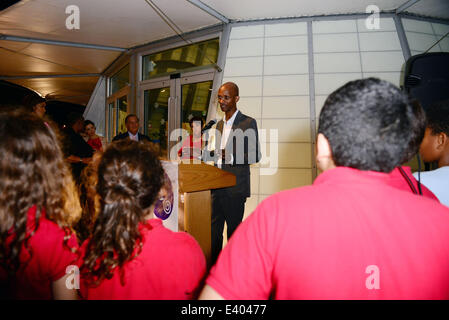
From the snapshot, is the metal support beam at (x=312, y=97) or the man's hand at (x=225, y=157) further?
the metal support beam at (x=312, y=97)

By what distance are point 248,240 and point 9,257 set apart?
0.70 m

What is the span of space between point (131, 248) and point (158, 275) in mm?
122

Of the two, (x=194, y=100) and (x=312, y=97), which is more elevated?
(x=194, y=100)

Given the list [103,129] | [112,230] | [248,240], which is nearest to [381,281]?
[248,240]

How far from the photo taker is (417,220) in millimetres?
631

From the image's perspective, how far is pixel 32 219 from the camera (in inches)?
33.8

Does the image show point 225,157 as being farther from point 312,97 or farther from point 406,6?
point 406,6

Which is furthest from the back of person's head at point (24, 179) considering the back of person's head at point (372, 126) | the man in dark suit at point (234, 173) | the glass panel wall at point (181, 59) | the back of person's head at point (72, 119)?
the glass panel wall at point (181, 59)

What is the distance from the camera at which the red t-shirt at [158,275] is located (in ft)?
2.84

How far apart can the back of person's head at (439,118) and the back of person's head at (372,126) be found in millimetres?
1074

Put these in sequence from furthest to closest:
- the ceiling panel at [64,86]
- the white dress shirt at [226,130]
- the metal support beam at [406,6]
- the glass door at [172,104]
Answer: the ceiling panel at [64,86] < the glass door at [172,104] < the metal support beam at [406,6] < the white dress shirt at [226,130]

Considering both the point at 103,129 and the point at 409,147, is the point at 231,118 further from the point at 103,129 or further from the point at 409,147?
the point at 103,129

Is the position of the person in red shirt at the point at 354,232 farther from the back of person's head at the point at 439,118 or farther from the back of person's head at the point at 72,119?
the back of person's head at the point at 72,119

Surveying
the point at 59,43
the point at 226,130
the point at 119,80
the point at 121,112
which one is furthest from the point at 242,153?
the point at 119,80
